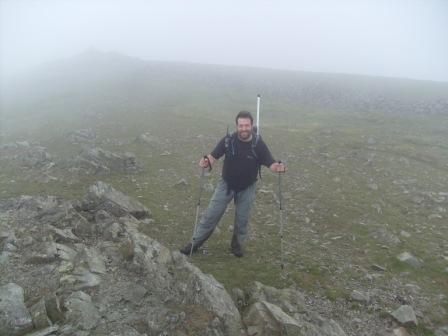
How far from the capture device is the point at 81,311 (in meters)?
7.40

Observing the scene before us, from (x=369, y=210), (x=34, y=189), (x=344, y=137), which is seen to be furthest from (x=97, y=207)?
(x=344, y=137)

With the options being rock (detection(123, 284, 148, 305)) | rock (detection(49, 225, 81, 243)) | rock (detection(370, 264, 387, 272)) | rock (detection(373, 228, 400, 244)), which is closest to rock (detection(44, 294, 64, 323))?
rock (detection(123, 284, 148, 305))

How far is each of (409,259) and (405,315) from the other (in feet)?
9.81

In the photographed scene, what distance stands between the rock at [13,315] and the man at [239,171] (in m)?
4.64

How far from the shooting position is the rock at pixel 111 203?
501 inches

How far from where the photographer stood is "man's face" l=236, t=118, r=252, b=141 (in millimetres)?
9945

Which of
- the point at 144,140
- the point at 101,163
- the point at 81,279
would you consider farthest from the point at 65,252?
the point at 144,140

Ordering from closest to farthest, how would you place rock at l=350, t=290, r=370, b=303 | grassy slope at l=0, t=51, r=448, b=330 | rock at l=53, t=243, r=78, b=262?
rock at l=53, t=243, r=78, b=262 → rock at l=350, t=290, r=370, b=303 → grassy slope at l=0, t=51, r=448, b=330

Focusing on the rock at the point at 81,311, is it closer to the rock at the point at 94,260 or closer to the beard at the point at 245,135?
the rock at the point at 94,260

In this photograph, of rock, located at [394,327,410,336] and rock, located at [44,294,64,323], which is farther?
rock, located at [394,327,410,336]

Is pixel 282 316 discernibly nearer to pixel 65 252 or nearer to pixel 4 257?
pixel 65 252

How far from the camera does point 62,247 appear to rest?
9633mm

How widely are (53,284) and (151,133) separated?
2171 cm

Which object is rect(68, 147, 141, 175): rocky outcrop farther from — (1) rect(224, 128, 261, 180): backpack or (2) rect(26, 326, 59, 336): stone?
(2) rect(26, 326, 59, 336): stone
